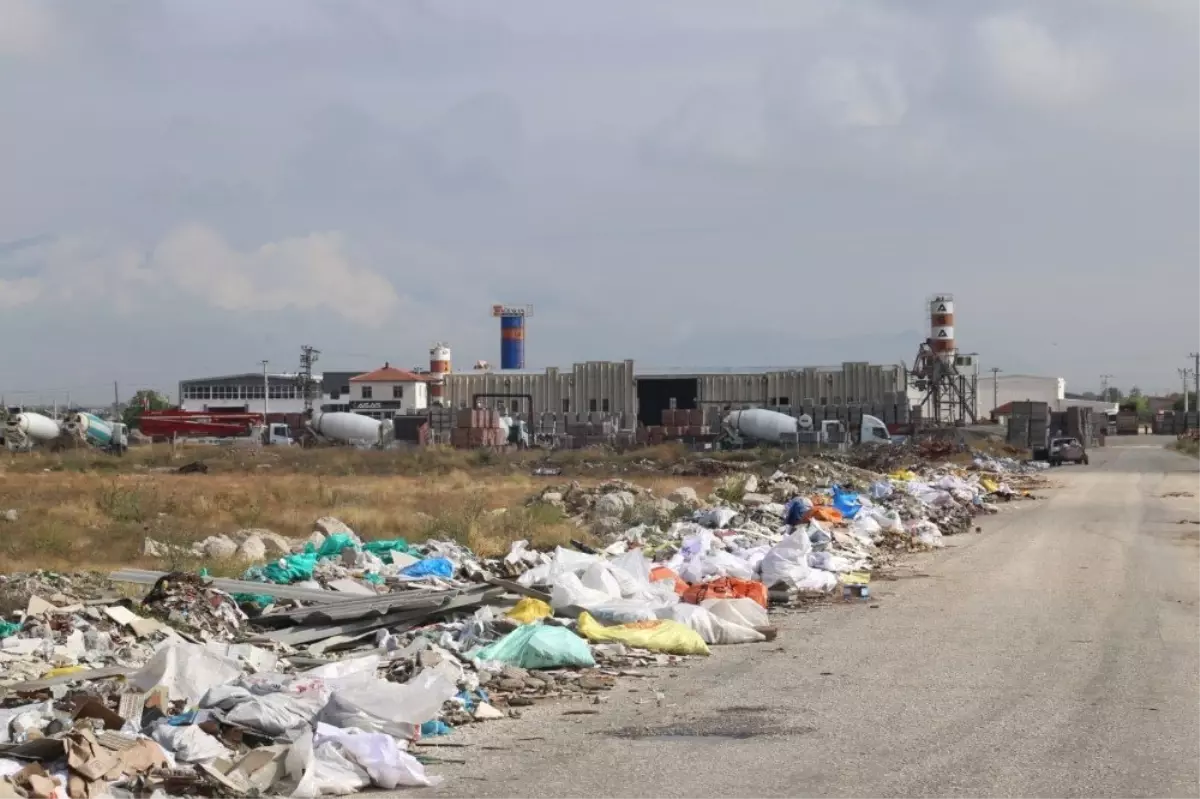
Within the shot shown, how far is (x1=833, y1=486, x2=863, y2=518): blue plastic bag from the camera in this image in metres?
22.8

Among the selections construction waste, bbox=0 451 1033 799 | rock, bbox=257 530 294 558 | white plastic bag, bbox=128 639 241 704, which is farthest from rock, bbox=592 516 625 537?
white plastic bag, bbox=128 639 241 704

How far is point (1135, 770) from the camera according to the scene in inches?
281

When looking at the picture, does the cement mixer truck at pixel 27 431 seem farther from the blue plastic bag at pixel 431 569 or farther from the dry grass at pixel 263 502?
the blue plastic bag at pixel 431 569

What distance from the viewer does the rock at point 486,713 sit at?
862cm

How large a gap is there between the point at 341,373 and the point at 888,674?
5994 inches

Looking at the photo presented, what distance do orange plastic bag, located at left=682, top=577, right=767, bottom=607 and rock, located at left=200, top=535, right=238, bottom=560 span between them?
6.78 meters

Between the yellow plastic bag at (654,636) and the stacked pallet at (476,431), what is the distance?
55.0 meters

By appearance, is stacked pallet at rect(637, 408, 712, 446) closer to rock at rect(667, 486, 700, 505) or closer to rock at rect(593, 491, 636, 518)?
rock at rect(667, 486, 700, 505)

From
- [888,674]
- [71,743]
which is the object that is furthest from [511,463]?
[71,743]

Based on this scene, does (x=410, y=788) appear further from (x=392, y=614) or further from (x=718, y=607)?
(x=718, y=607)

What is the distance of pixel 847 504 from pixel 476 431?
44746 millimetres

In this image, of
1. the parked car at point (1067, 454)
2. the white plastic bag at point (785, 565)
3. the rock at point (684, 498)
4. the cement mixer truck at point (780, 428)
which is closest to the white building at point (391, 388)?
the cement mixer truck at point (780, 428)

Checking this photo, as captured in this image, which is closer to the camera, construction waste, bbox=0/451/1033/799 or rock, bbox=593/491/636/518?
construction waste, bbox=0/451/1033/799

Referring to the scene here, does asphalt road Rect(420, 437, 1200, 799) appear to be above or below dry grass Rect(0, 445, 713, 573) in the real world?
above
